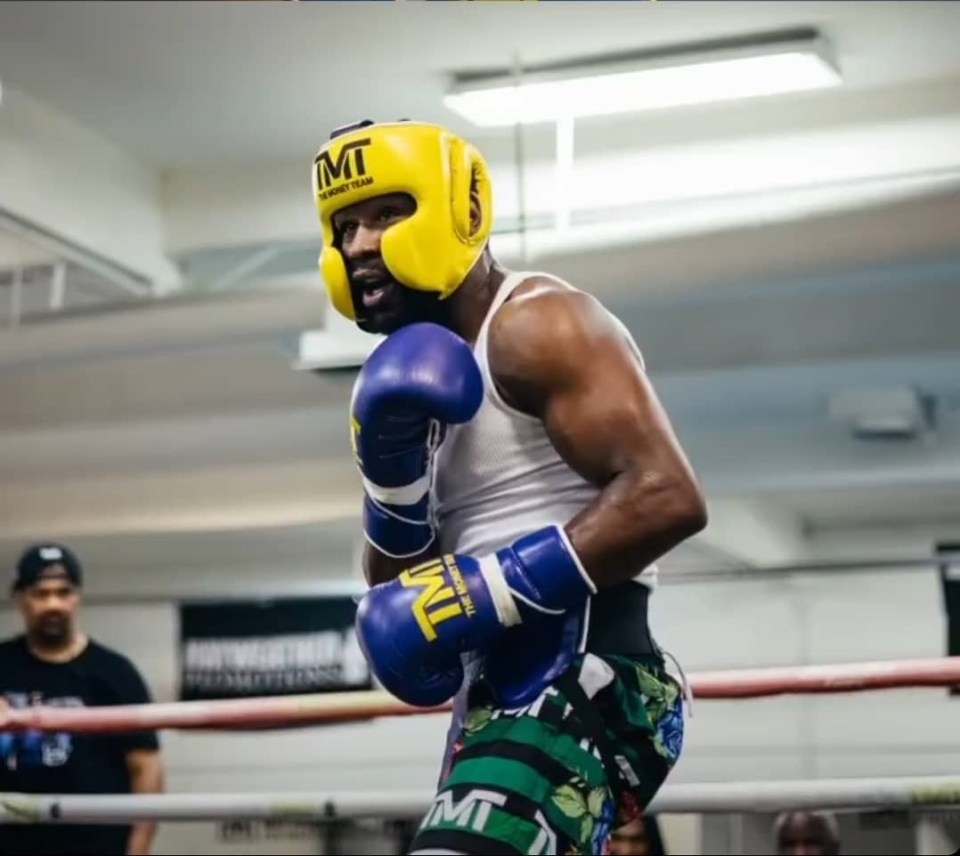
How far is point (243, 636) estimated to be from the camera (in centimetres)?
680

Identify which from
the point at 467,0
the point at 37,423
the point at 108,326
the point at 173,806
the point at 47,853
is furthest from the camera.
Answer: the point at 37,423

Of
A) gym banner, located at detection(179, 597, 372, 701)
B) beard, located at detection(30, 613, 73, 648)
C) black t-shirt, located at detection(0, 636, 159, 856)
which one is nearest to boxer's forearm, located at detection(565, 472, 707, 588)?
black t-shirt, located at detection(0, 636, 159, 856)

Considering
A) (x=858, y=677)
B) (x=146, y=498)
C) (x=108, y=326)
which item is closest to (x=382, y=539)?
(x=858, y=677)

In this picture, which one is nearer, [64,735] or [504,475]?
[504,475]

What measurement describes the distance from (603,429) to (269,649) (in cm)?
545

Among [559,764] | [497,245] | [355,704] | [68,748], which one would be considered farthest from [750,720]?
[559,764]

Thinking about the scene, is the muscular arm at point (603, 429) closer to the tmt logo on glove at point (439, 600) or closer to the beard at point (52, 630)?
the tmt logo on glove at point (439, 600)

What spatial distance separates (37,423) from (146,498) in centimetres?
73

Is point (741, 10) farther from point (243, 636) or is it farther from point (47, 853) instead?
point (243, 636)

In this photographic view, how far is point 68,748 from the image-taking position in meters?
3.12

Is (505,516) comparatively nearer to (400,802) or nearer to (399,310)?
(399,310)

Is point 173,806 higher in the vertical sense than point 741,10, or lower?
lower

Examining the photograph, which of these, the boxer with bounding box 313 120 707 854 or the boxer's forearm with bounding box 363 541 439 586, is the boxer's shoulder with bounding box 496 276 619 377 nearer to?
the boxer with bounding box 313 120 707 854

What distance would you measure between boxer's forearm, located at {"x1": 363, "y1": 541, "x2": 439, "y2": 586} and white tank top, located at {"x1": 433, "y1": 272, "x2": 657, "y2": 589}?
3 cm
